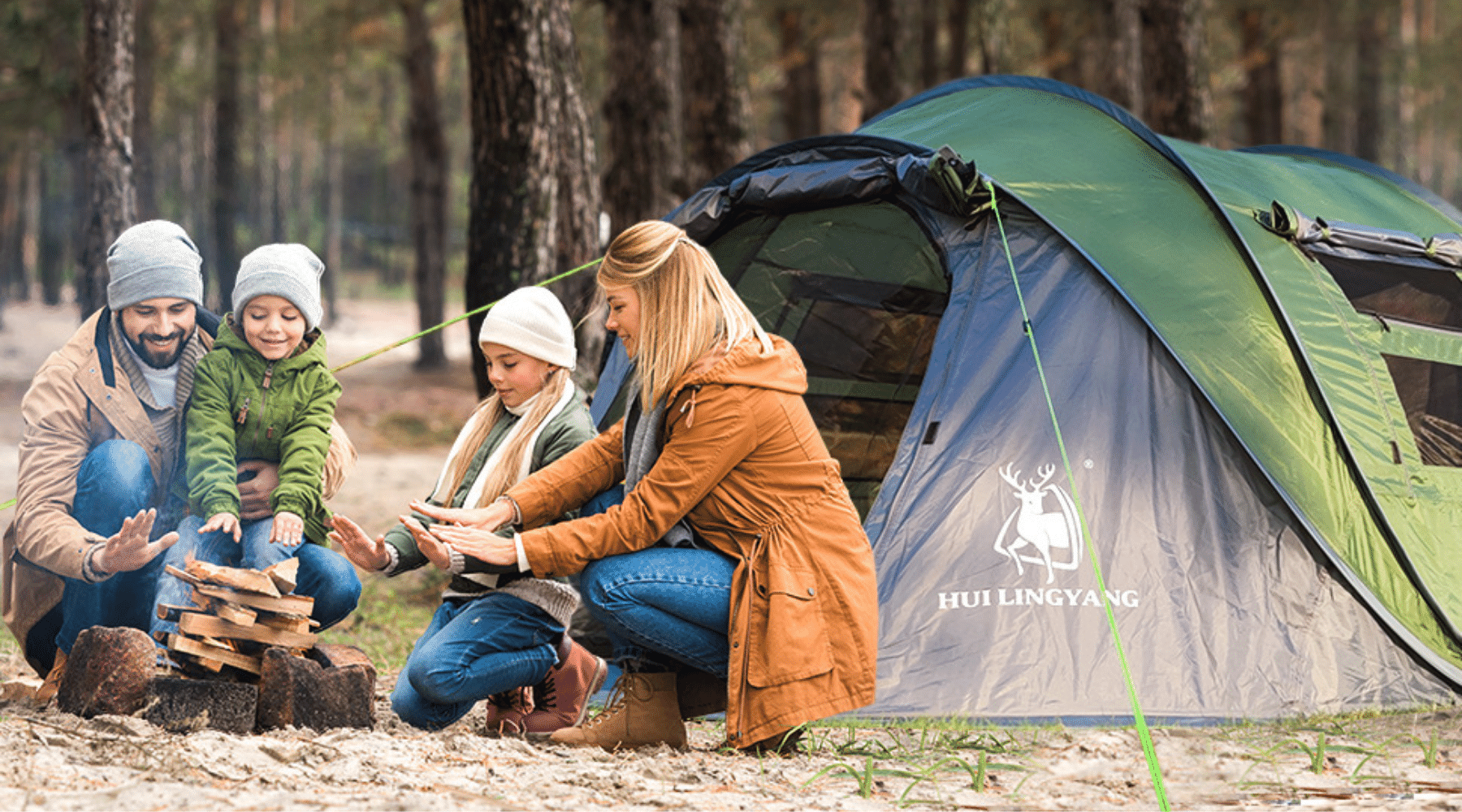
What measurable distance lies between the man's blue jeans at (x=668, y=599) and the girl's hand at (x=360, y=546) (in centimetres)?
48

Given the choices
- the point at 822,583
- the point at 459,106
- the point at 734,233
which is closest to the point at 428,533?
the point at 822,583

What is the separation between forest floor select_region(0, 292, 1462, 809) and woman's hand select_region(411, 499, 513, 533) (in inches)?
20.3

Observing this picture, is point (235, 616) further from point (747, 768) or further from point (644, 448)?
point (747, 768)

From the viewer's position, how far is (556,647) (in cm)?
340

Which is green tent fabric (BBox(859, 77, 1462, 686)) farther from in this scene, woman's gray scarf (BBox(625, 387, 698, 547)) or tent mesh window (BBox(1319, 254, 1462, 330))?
woman's gray scarf (BBox(625, 387, 698, 547))

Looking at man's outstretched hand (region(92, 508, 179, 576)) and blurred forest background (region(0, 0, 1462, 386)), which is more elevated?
blurred forest background (region(0, 0, 1462, 386))

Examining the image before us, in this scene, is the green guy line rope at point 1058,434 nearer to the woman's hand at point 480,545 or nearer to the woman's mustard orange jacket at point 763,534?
the woman's mustard orange jacket at point 763,534

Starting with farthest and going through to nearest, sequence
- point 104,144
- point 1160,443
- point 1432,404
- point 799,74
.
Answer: point 799,74 → point 104,144 → point 1432,404 → point 1160,443

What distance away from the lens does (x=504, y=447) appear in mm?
3361

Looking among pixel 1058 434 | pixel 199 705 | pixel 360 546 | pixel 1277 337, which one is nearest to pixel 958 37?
pixel 1277 337

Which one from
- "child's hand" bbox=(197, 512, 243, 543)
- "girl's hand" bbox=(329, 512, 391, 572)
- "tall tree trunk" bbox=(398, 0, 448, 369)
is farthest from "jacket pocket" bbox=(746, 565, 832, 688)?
"tall tree trunk" bbox=(398, 0, 448, 369)

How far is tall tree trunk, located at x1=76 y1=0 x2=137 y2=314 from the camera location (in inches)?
188

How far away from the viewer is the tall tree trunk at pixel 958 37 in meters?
15.1

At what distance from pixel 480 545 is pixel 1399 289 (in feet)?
10.9
